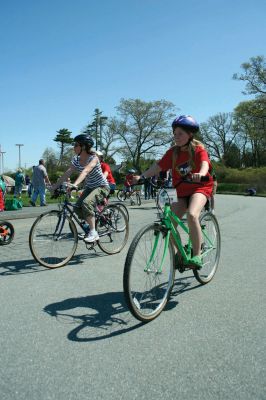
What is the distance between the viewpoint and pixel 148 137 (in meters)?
59.6

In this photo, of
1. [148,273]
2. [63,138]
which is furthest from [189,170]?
[63,138]

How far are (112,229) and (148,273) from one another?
3.22 meters

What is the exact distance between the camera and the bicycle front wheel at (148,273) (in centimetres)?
343

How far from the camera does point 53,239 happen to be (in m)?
5.79

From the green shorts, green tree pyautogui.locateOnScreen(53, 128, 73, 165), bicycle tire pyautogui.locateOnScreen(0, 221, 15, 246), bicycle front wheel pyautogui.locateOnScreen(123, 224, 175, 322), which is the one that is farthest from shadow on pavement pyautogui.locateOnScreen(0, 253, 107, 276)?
green tree pyautogui.locateOnScreen(53, 128, 73, 165)

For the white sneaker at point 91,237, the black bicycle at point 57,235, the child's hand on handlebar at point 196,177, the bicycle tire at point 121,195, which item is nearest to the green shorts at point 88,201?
the black bicycle at point 57,235

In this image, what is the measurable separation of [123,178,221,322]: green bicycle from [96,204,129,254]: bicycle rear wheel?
2.60 metres

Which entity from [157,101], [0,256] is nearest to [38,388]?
[0,256]

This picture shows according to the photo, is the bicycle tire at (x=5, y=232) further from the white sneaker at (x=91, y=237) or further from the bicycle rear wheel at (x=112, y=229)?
the white sneaker at (x=91, y=237)

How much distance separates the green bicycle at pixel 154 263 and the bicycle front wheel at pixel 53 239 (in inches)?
82.1

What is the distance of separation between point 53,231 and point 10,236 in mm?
2422

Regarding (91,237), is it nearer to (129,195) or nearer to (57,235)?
(57,235)

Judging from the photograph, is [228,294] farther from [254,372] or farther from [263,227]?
[263,227]

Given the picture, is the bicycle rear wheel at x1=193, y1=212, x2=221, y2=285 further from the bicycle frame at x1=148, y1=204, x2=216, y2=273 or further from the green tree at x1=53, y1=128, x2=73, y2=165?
the green tree at x1=53, y1=128, x2=73, y2=165
